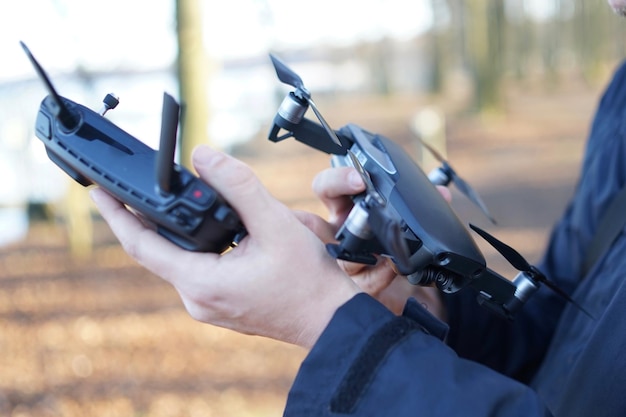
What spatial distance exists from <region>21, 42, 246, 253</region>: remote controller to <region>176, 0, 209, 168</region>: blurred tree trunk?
5.31m

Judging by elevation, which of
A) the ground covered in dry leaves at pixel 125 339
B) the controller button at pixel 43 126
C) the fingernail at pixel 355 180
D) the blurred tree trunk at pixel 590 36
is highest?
the controller button at pixel 43 126

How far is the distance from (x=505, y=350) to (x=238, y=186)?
1056 millimetres

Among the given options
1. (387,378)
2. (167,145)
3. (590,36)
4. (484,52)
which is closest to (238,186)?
(167,145)

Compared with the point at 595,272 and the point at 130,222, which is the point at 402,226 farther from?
the point at 595,272

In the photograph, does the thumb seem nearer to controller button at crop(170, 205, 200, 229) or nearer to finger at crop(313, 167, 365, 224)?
controller button at crop(170, 205, 200, 229)

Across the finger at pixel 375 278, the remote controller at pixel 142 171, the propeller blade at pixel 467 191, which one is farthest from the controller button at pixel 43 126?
the propeller blade at pixel 467 191

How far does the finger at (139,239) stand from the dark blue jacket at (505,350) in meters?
0.24

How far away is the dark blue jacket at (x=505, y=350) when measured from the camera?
97 centimetres

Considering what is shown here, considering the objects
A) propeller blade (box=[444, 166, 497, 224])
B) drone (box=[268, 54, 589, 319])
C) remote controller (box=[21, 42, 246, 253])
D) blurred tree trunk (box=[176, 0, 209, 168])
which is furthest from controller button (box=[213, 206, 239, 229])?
blurred tree trunk (box=[176, 0, 209, 168])

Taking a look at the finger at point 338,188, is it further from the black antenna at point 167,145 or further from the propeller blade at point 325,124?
the black antenna at point 167,145

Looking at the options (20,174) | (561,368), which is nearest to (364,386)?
(561,368)

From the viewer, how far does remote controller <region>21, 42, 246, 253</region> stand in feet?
3.09

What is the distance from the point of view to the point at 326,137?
1.24m

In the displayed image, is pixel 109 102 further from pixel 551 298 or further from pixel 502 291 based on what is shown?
pixel 551 298
